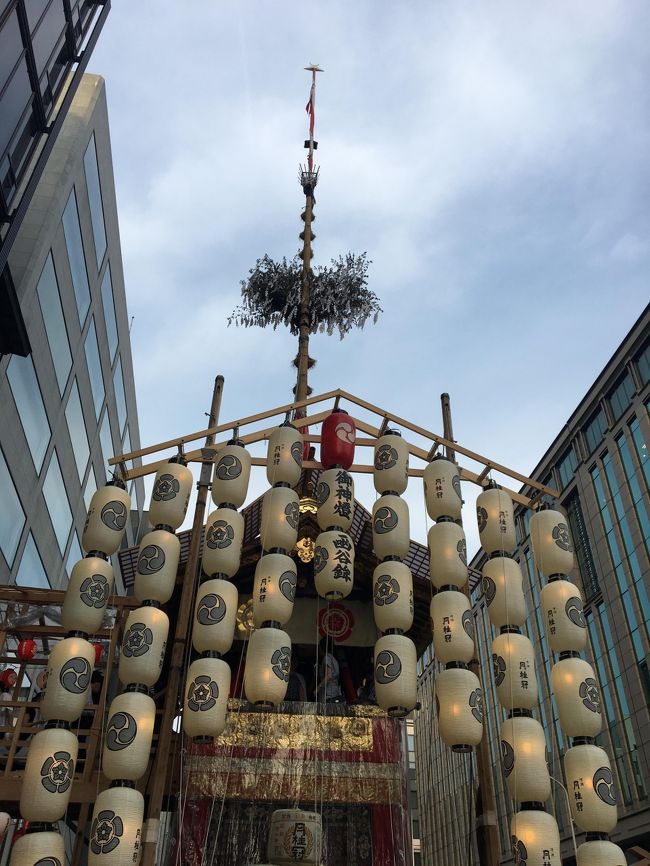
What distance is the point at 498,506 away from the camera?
10641 millimetres

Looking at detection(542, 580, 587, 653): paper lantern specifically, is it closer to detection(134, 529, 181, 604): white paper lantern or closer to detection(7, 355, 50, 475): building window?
detection(134, 529, 181, 604): white paper lantern

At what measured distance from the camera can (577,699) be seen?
8.78m

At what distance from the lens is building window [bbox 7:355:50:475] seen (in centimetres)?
1507

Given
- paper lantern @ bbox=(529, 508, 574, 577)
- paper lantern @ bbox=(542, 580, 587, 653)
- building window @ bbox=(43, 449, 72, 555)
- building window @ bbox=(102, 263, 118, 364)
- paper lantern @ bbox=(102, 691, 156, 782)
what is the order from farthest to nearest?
building window @ bbox=(102, 263, 118, 364), building window @ bbox=(43, 449, 72, 555), paper lantern @ bbox=(529, 508, 574, 577), paper lantern @ bbox=(542, 580, 587, 653), paper lantern @ bbox=(102, 691, 156, 782)

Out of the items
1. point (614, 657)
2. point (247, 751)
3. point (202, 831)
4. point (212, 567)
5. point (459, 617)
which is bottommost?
point (202, 831)

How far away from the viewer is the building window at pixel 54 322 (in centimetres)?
1641

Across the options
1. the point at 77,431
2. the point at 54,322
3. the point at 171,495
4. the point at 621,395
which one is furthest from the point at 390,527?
the point at 621,395

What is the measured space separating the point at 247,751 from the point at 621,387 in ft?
68.6

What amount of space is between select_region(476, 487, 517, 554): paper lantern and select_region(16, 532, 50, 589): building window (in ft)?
35.9

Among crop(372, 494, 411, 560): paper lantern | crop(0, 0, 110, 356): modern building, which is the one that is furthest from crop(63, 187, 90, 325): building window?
crop(372, 494, 411, 560): paper lantern

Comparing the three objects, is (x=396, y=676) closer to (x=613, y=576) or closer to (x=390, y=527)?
(x=390, y=527)

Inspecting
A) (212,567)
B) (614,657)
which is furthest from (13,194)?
(614,657)

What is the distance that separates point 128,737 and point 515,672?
16.1 feet

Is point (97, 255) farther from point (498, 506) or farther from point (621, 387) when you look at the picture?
point (621, 387)
